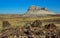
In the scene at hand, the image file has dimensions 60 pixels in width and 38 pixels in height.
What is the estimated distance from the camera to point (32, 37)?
2392 centimetres

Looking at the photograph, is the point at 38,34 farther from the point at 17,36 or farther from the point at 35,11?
the point at 35,11

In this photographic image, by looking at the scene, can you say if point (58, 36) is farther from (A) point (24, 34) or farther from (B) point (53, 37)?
(A) point (24, 34)

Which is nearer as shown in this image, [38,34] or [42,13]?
[38,34]

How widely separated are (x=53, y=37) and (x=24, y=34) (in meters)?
4.57

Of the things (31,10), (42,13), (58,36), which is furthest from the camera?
(31,10)

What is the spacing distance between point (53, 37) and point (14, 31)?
584cm

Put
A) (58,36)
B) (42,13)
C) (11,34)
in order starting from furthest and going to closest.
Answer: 1. (42,13)
2. (11,34)
3. (58,36)

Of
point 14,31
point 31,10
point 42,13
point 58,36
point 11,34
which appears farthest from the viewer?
point 31,10

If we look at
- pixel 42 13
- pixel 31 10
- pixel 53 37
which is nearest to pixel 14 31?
pixel 53 37

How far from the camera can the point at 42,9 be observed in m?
161

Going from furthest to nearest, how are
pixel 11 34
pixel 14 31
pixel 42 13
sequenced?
pixel 42 13 → pixel 14 31 → pixel 11 34

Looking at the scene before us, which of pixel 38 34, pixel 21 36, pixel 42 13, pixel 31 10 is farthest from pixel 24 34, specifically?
pixel 31 10

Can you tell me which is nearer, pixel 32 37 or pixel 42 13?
pixel 32 37

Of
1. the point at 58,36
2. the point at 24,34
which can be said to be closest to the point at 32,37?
the point at 24,34
